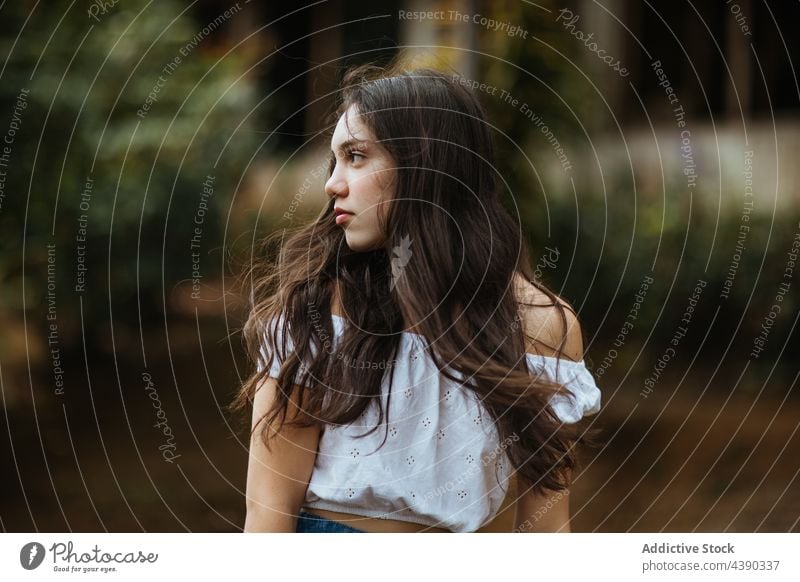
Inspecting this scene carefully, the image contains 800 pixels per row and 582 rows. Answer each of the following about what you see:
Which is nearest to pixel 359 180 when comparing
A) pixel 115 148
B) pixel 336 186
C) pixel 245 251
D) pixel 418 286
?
pixel 336 186

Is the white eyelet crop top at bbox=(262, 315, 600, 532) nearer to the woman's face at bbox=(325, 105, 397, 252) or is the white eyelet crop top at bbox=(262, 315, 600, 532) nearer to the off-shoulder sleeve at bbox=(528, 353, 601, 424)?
the off-shoulder sleeve at bbox=(528, 353, 601, 424)

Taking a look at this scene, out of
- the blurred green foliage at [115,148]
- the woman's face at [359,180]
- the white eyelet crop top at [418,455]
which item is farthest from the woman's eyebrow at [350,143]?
the blurred green foliage at [115,148]

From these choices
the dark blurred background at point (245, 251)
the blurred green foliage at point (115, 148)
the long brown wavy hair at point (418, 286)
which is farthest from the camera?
the dark blurred background at point (245, 251)

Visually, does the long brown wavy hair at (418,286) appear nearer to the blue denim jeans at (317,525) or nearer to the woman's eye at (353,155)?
the woman's eye at (353,155)

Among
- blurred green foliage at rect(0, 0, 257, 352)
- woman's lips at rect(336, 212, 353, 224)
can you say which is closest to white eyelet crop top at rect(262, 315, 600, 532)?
woman's lips at rect(336, 212, 353, 224)

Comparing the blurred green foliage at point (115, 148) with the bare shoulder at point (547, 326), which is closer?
the bare shoulder at point (547, 326)

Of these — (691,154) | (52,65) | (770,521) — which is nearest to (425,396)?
(52,65)

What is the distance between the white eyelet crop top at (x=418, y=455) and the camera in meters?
1.35

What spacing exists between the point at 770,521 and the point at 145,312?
7.57ft

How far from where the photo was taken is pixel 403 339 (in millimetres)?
1407

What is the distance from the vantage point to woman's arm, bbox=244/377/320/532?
4.42ft

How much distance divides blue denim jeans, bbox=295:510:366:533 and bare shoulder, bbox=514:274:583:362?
396 mm

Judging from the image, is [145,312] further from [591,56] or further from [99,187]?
[591,56]

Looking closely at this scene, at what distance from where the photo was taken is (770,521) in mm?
2916
